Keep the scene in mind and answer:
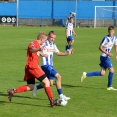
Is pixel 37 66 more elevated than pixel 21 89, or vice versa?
pixel 37 66

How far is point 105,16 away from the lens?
226ft

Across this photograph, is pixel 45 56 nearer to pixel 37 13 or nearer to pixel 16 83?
pixel 16 83

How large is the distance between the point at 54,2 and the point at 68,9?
2921mm

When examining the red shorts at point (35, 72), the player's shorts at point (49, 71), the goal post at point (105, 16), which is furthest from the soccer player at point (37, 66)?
the goal post at point (105, 16)

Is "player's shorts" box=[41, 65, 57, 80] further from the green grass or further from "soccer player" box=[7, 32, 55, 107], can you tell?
"soccer player" box=[7, 32, 55, 107]

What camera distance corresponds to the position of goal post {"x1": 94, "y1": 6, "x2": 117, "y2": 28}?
6862 centimetres

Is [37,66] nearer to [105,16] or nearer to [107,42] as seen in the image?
[107,42]

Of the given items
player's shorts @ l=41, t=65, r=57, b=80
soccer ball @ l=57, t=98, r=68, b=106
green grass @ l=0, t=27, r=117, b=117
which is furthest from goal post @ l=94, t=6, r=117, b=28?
soccer ball @ l=57, t=98, r=68, b=106

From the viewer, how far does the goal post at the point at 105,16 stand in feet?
225

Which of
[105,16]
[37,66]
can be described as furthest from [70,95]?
[105,16]

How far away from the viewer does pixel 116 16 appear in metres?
69.8

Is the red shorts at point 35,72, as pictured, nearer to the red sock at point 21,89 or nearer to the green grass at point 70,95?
the red sock at point 21,89

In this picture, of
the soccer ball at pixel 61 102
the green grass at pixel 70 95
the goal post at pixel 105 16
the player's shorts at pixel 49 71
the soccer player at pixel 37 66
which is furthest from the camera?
the goal post at pixel 105 16

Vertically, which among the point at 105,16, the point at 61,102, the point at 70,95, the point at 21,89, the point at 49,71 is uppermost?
the point at 105,16
